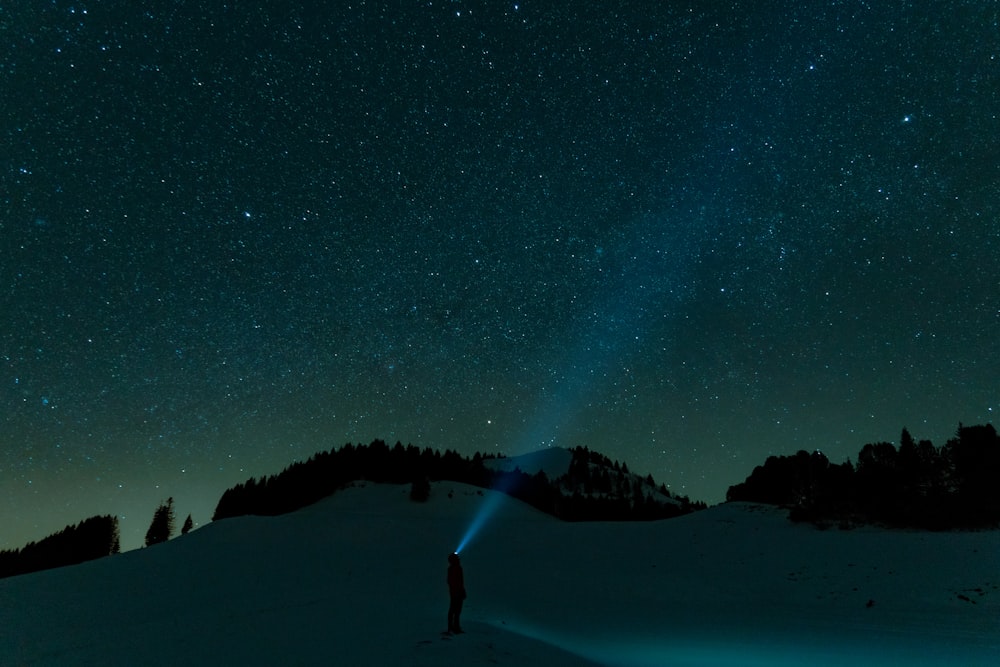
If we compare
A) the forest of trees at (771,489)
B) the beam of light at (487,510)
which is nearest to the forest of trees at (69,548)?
the forest of trees at (771,489)

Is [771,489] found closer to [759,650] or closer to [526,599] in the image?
[526,599]

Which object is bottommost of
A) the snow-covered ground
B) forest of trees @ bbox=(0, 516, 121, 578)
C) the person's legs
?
forest of trees @ bbox=(0, 516, 121, 578)

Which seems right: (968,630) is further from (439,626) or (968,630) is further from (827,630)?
(439,626)

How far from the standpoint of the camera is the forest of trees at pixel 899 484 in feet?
149

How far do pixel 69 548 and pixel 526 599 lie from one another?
4530 inches

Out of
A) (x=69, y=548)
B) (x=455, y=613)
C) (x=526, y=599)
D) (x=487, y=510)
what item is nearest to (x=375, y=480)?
(x=487, y=510)

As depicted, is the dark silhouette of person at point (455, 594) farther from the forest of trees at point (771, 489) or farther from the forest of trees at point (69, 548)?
the forest of trees at point (69, 548)

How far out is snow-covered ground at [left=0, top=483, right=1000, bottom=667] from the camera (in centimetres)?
1452

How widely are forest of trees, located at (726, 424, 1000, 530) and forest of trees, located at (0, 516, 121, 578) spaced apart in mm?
117060

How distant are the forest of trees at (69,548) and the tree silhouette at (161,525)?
758cm

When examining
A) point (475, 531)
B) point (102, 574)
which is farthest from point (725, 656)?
point (475, 531)

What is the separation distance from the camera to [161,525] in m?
Result: 107

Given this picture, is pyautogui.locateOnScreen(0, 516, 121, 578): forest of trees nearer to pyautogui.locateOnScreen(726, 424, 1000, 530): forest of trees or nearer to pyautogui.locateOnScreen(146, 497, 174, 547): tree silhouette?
pyautogui.locateOnScreen(146, 497, 174, 547): tree silhouette

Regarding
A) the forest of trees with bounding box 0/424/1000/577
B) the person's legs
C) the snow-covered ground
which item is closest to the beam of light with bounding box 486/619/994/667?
the snow-covered ground
